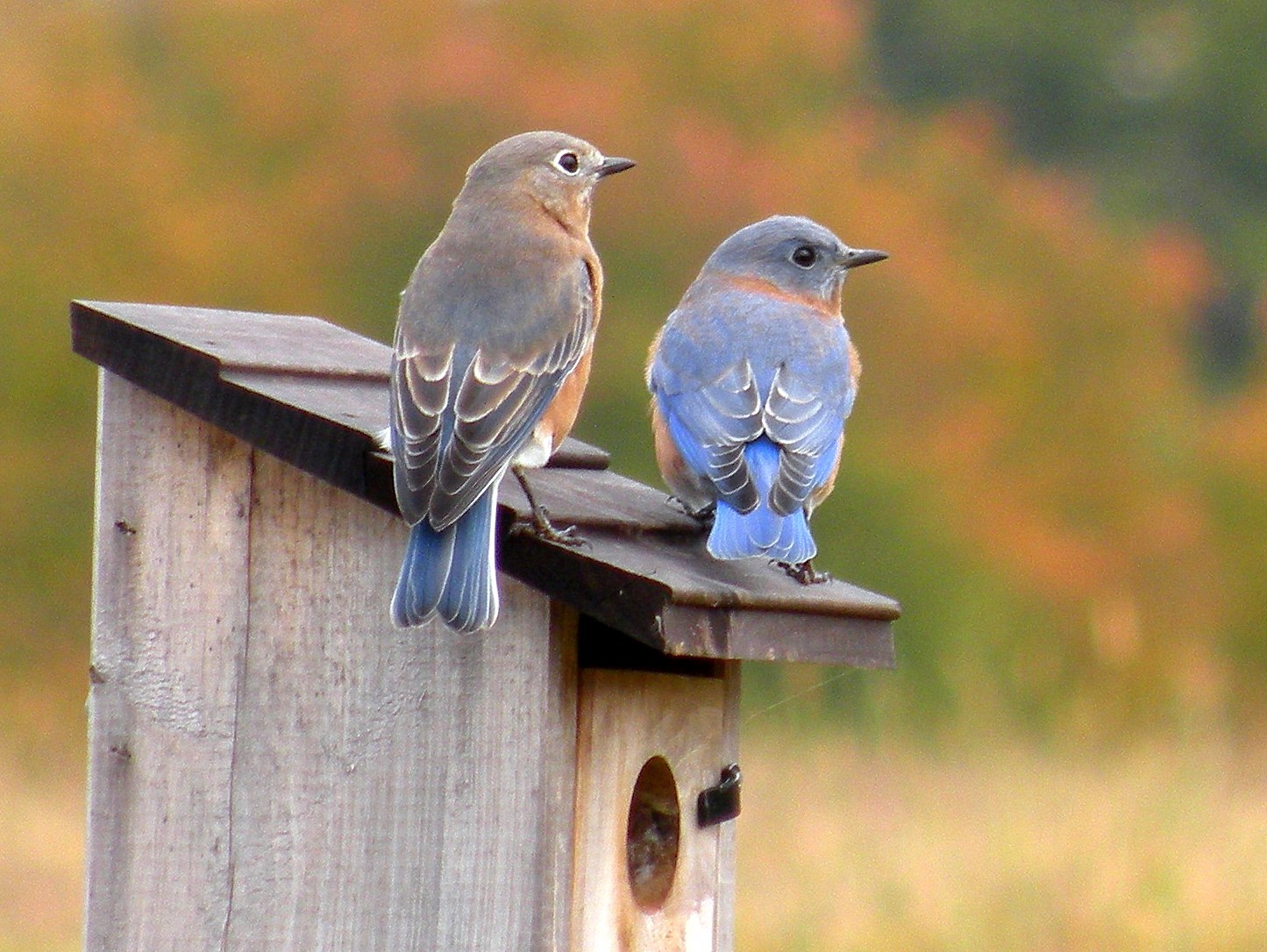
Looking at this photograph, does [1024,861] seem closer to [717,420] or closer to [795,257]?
[795,257]

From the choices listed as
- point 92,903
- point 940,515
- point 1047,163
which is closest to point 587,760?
point 92,903

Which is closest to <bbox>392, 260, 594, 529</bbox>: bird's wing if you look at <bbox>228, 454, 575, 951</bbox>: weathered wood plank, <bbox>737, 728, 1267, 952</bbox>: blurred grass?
<bbox>228, 454, 575, 951</bbox>: weathered wood plank

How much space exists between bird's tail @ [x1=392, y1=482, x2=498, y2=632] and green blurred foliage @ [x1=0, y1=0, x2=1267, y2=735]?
9.79m

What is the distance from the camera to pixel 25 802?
34.7 feet

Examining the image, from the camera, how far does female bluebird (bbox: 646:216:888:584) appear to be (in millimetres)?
4035

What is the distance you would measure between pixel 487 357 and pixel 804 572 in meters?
0.70

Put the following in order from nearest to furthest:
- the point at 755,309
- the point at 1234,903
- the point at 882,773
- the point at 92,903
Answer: the point at 92,903 < the point at 755,309 < the point at 1234,903 < the point at 882,773

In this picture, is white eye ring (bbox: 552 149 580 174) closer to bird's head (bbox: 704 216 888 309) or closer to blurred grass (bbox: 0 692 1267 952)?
bird's head (bbox: 704 216 888 309)

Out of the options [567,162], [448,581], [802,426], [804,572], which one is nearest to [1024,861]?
[802,426]

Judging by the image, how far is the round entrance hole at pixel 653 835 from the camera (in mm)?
3994

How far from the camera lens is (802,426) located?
14.8 feet

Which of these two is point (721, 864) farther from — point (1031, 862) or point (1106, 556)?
point (1106, 556)

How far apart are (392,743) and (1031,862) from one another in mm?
3773

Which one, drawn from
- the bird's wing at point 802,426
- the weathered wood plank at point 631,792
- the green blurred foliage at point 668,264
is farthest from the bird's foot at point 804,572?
the green blurred foliage at point 668,264
